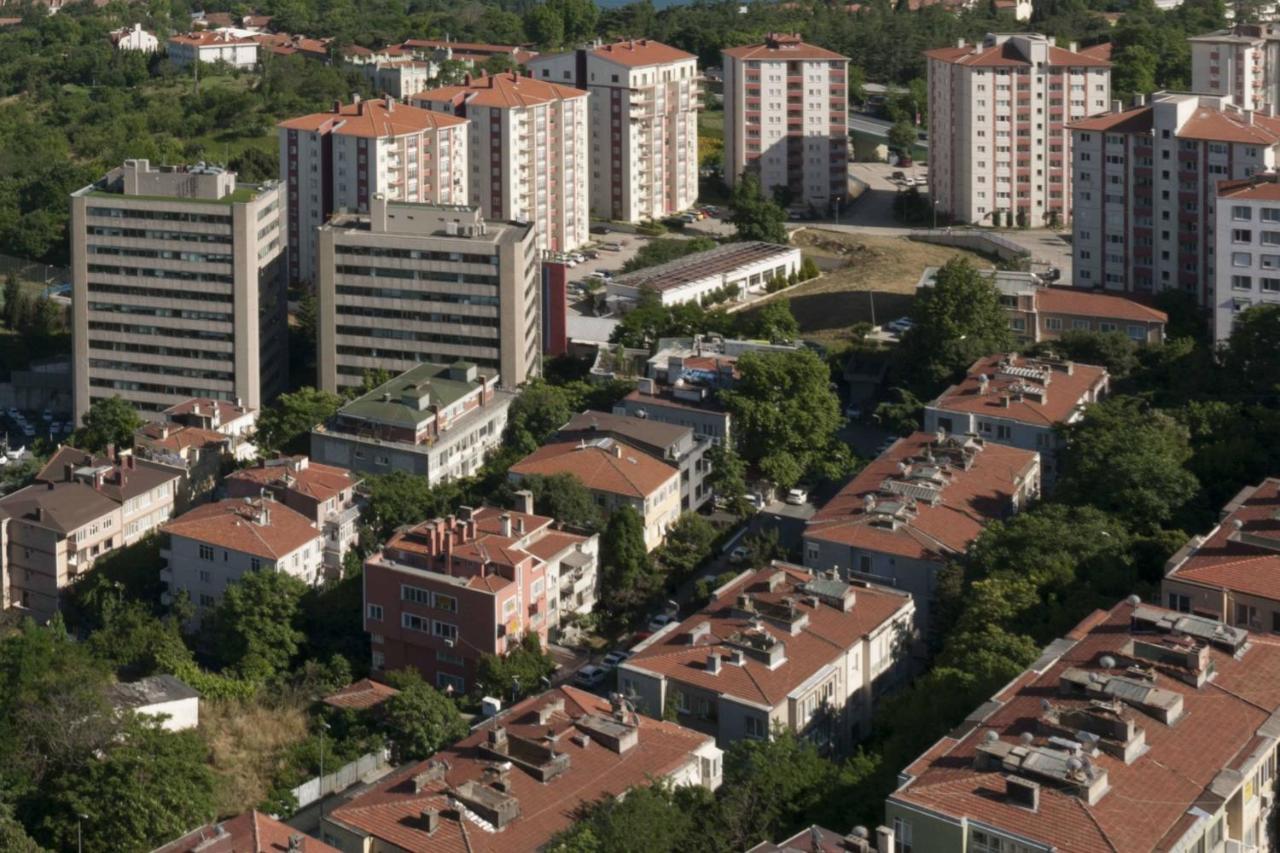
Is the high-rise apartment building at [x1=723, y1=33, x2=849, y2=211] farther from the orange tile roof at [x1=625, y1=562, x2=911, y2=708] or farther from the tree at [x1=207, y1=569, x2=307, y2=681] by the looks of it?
the orange tile roof at [x1=625, y1=562, x2=911, y2=708]

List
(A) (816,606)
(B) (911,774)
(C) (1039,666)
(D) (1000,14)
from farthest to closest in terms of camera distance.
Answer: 1. (D) (1000,14)
2. (A) (816,606)
3. (C) (1039,666)
4. (B) (911,774)

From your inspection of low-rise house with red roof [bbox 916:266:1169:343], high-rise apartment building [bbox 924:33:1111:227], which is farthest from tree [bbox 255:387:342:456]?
high-rise apartment building [bbox 924:33:1111:227]

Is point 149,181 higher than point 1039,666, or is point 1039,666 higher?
point 149,181

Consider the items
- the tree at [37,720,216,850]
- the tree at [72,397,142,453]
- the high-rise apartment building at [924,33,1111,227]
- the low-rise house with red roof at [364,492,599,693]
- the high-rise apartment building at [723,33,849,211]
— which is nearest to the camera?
the tree at [37,720,216,850]

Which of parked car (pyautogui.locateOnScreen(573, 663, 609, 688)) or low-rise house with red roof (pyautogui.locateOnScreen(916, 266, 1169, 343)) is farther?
low-rise house with red roof (pyautogui.locateOnScreen(916, 266, 1169, 343))

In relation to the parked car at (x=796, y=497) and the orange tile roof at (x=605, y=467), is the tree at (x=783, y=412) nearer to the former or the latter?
the parked car at (x=796, y=497)

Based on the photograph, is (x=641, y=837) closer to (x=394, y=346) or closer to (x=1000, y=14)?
(x=394, y=346)

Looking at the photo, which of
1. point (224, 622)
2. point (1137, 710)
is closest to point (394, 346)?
point (224, 622)

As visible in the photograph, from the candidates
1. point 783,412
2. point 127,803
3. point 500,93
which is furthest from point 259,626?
point 500,93
